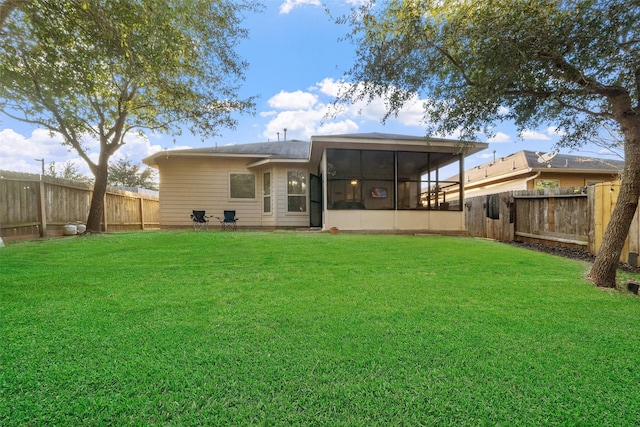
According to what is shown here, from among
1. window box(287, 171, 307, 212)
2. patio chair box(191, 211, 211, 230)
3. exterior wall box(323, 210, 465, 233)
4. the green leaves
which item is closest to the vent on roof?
the green leaves

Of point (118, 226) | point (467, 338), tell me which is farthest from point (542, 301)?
point (118, 226)

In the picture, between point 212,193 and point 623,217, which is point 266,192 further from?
point 623,217

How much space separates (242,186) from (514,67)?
10266mm

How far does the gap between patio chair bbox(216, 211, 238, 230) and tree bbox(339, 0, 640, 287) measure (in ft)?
24.3

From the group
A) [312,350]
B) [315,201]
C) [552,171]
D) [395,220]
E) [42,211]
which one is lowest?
[312,350]

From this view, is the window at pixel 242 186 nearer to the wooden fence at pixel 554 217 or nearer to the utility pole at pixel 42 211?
the utility pole at pixel 42 211

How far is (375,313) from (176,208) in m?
11.4

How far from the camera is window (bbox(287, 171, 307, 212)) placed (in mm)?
11375

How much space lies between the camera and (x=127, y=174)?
98.5ft

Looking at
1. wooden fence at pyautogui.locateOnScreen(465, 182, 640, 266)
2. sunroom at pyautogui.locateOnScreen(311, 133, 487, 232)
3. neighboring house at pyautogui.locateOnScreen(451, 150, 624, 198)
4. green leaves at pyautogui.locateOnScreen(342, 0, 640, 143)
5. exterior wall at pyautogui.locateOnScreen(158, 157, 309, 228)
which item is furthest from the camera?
neighboring house at pyautogui.locateOnScreen(451, 150, 624, 198)

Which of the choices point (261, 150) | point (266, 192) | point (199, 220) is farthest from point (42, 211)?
point (261, 150)

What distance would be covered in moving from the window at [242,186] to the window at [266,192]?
0.47 meters

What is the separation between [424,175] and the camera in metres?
11.0

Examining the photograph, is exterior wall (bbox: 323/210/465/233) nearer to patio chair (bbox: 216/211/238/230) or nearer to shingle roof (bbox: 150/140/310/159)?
shingle roof (bbox: 150/140/310/159)
